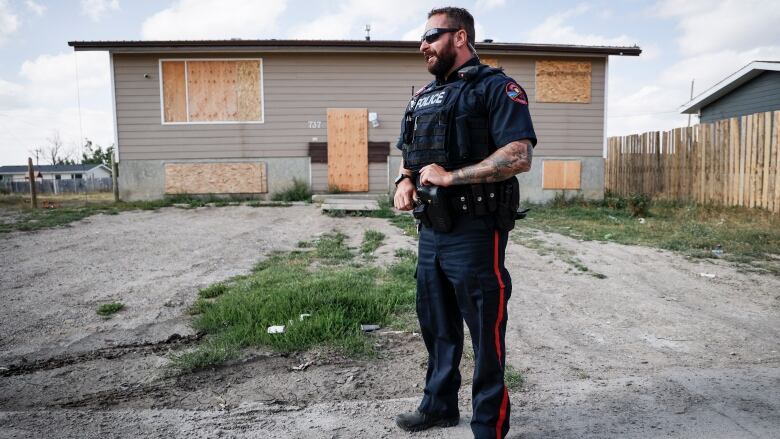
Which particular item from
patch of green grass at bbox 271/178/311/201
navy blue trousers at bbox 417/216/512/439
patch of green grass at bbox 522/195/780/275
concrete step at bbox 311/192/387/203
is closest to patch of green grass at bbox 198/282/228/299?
navy blue trousers at bbox 417/216/512/439

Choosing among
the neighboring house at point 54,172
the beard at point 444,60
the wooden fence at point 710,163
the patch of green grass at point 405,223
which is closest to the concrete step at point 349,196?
the patch of green grass at point 405,223

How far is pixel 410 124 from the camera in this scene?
9.07 ft

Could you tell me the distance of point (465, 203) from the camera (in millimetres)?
2438

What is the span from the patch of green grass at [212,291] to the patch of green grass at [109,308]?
75 cm

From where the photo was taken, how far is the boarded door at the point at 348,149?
14.1 m

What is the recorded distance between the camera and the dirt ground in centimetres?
273

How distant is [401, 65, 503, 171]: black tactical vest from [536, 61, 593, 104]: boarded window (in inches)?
505

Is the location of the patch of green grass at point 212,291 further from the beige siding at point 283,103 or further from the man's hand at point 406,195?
the beige siding at point 283,103

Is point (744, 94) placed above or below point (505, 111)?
above

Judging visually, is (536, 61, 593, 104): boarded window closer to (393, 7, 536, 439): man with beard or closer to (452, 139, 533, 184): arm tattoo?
(393, 7, 536, 439): man with beard

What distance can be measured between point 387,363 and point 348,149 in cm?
1106

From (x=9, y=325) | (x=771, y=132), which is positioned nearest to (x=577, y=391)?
(x=9, y=325)

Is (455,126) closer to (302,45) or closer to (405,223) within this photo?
(405,223)

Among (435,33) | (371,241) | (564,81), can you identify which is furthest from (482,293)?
(564,81)
